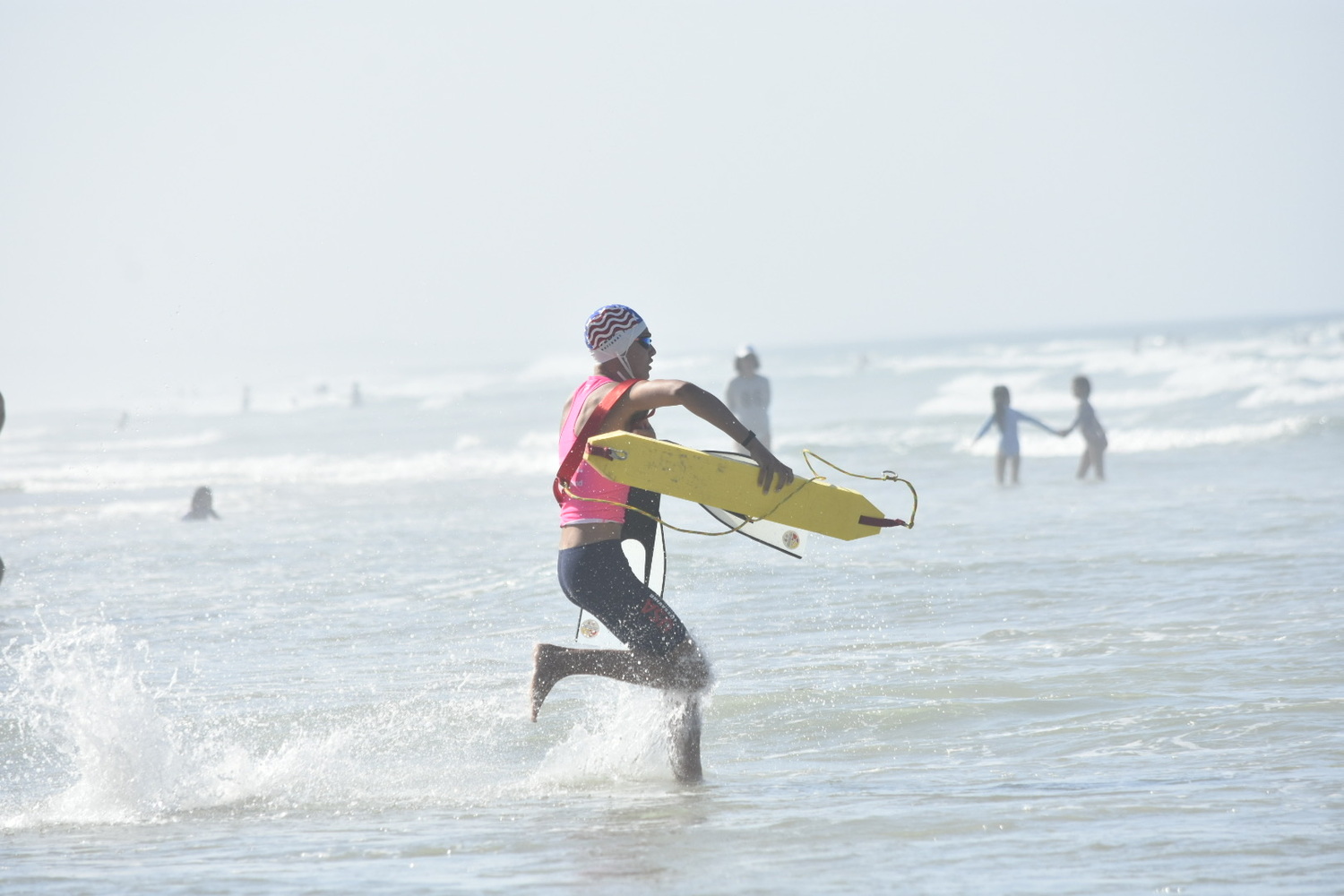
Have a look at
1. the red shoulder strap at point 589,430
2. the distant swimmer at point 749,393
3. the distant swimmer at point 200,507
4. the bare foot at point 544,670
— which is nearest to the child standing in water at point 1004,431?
the distant swimmer at point 749,393

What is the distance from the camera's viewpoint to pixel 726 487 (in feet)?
15.4

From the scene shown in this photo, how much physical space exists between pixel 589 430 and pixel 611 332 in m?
0.34

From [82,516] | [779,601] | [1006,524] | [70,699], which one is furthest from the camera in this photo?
[82,516]

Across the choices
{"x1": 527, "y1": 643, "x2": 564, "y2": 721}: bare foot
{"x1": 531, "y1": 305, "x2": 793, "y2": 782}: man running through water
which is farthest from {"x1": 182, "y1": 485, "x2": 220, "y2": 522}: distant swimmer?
{"x1": 531, "y1": 305, "x2": 793, "y2": 782}: man running through water

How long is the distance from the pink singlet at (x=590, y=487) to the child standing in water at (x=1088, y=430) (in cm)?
1210

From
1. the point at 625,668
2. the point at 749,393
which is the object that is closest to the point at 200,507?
the point at 749,393

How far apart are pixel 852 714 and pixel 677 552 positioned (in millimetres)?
4892

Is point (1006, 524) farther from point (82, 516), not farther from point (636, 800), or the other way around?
point (82, 516)

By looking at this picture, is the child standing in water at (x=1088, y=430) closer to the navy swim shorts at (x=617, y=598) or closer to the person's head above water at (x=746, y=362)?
the person's head above water at (x=746, y=362)

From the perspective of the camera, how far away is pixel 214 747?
576cm

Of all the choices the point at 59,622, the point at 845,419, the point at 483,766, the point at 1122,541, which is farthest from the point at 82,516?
the point at 845,419

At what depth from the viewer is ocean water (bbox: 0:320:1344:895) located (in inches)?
166

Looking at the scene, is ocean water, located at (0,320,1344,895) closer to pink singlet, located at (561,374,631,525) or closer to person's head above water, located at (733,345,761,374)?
pink singlet, located at (561,374,631,525)

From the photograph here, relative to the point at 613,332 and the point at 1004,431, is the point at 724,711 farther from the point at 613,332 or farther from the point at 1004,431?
the point at 1004,431
